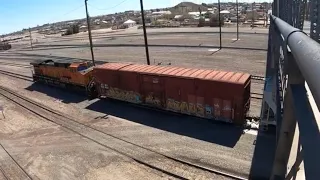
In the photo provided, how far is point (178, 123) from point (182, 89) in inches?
103

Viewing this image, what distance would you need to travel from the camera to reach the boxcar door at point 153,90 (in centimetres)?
2369

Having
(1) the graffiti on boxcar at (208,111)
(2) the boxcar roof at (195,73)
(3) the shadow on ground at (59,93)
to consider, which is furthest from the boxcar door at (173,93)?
(3) the shadow on ground at (59,93)

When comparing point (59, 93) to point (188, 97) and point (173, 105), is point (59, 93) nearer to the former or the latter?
point (173, 105)

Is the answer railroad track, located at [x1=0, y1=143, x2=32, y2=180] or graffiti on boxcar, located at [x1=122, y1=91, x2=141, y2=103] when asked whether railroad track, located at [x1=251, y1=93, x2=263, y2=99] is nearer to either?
graffiti on boxcar, located at [x1=122, y1=91, x2=141, y2=103]

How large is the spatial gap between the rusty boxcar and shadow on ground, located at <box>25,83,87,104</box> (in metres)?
3.54

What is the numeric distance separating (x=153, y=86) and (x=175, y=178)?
10.4 metres

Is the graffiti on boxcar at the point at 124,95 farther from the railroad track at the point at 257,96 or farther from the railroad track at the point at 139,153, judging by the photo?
the railroad track at the point at 257,96

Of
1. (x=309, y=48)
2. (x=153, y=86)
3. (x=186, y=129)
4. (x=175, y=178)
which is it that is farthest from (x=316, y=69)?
(x=153, y=86)

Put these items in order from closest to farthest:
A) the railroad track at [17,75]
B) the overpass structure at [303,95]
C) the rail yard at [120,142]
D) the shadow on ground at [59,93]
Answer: the overpass structure at [303,95], the rail yard at [120,142], the shadow on ground at [59,93], the railroad track at [17,75]

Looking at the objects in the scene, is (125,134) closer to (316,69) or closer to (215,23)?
(316,69)

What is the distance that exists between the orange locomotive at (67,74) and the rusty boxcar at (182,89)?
9.92 ft

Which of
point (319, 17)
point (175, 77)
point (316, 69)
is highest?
point (319, 17)

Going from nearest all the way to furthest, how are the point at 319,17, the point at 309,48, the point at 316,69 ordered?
1. the point at 316,69
2. the point at 309,48
3. the point at 319,17

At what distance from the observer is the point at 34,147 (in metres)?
20.1
